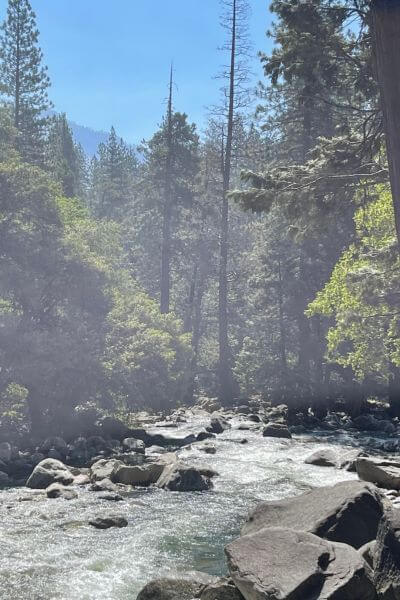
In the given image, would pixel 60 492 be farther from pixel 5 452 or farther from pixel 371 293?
pixel 371 293

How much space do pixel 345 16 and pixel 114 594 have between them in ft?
34.4

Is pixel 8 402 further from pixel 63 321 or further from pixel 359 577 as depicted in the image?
pixel 359 577

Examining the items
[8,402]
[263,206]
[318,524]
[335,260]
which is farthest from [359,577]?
[335,260]

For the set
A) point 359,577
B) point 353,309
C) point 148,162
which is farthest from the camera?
point 148,162

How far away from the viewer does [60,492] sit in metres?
14.2

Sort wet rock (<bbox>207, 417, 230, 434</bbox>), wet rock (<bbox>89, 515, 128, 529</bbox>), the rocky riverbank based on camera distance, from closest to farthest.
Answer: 1. the rocky riverbank
2. wet rock (<bbox>89, 515, 128, 529</bbox>)
3. wet rock (<bbox>207, 417, 230, 434</bbox>)

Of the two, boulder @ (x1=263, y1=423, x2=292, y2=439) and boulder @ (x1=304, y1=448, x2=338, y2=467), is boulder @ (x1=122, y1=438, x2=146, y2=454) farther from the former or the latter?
boulder @ (x1=304, y1=448, x2=338, y2=467)

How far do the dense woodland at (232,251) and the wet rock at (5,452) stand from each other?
7.85ft

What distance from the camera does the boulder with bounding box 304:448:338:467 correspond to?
17.4m

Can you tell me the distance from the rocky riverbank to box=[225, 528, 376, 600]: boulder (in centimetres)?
3

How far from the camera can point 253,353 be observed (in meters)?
42.5

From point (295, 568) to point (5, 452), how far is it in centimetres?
1465

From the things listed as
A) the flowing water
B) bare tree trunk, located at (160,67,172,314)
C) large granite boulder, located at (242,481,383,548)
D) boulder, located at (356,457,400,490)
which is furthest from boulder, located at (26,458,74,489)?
bare tree trunk, located at (160,67,172,314)

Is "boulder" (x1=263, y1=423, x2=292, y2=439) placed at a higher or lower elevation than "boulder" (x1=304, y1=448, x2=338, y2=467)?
lower
